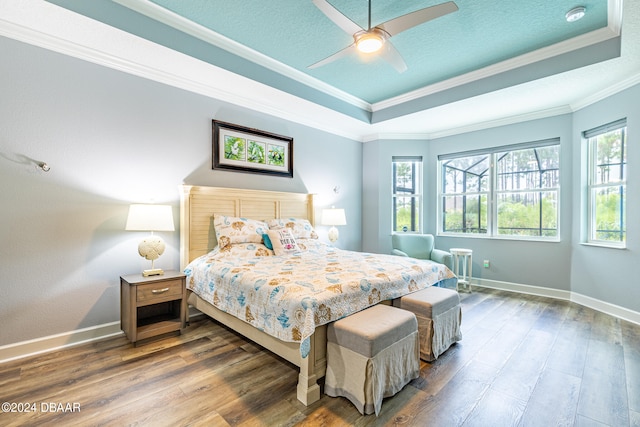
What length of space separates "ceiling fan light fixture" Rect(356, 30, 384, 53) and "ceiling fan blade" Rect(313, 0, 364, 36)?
74mm

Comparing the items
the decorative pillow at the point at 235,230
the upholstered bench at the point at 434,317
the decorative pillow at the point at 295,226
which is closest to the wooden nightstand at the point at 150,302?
the decorative pillow at the point at 235,230

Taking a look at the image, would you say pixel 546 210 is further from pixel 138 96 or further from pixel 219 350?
pixel 138 96

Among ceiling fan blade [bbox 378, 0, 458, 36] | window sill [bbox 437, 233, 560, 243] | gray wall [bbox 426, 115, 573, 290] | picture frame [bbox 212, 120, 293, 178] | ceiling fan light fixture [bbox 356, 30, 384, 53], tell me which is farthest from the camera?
window sill [bbox 437, 233, 560, 243]

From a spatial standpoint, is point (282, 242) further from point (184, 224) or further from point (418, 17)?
point (418, 17)

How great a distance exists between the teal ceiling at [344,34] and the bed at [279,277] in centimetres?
154

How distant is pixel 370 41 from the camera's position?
236 centimetres

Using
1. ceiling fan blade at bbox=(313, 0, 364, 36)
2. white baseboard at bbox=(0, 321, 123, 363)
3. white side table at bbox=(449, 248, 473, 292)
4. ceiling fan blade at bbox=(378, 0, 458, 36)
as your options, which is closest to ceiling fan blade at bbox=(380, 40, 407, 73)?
ceiling fan blade at bbox=(378, 0, 458, 36)

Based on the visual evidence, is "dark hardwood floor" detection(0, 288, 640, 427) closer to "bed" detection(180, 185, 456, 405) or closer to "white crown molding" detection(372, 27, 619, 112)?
"bed" detection(180, 185, 456, 405)

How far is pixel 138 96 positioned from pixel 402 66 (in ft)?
8.95

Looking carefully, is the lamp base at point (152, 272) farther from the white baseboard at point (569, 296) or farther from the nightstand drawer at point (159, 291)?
the white baseboard at point (569, 296)

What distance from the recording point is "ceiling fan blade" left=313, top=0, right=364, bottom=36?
201 cm

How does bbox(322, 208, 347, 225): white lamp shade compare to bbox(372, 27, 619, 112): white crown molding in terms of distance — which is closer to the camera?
bbox(372, 27, 619, 112): white crown molding

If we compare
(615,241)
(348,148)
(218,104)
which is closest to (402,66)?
(218,104)

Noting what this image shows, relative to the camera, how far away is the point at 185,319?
2932 millimetres
